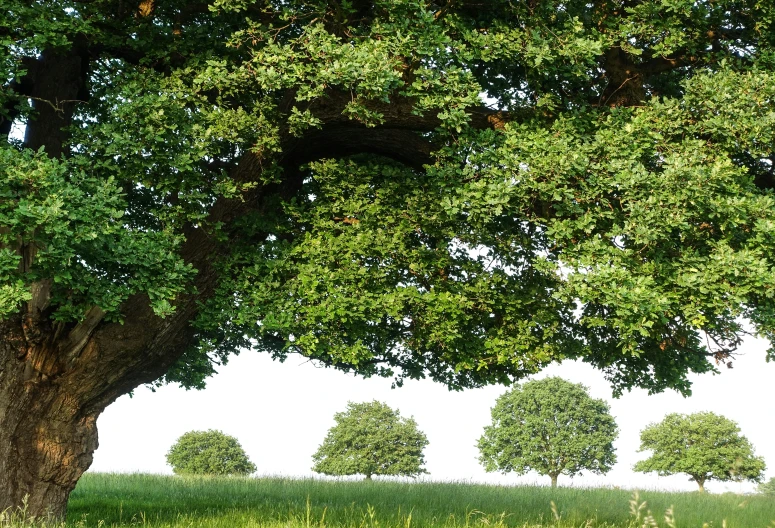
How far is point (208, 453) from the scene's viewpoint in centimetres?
4716

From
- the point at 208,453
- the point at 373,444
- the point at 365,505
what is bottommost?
the point at 365,505

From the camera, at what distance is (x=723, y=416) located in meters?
45.0

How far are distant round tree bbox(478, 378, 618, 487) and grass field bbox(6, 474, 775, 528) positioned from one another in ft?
50.6

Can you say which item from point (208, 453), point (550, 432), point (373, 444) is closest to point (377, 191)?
point (373, 444)

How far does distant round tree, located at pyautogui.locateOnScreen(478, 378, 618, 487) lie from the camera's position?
42.0 meters

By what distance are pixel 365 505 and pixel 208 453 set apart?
32.8 meters

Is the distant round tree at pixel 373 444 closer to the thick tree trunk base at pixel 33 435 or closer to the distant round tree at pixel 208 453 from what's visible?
the distant round tree at pixel 208 453

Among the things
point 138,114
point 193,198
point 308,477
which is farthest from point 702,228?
point 308,477

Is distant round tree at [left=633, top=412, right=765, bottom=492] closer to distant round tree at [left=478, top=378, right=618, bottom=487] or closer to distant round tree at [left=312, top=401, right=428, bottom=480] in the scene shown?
distant round tree at [left=478, top=378, right=618, bottom=487]

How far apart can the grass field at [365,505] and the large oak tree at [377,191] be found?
3.16 metres

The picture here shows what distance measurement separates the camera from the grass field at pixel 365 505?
14.3 m

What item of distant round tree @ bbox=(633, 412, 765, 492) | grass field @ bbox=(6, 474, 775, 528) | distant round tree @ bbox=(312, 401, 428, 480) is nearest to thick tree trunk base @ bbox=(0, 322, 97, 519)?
grass field @ bbox=(6, 474, 775, 528)

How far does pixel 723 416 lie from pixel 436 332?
129 feet

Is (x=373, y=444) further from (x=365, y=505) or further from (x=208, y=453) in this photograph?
(x=365, y=505)
